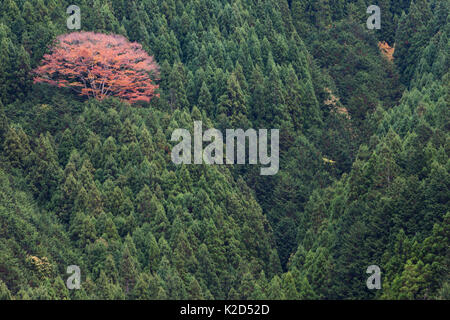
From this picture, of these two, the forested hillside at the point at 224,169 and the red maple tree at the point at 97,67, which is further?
the red maple tree at the point at 97,67

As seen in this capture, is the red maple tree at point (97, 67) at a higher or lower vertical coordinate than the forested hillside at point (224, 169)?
higher

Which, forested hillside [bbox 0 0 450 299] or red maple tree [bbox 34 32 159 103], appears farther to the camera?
red maple tree [bbox 34 32 159 103]

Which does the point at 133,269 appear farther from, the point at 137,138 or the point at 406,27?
the point at 406,27

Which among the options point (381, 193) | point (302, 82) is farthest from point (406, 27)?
point (381, 193)

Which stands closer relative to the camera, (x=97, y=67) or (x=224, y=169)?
(x=97, y=67)

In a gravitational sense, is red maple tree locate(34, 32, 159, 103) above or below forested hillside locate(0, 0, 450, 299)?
above

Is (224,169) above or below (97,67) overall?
below
